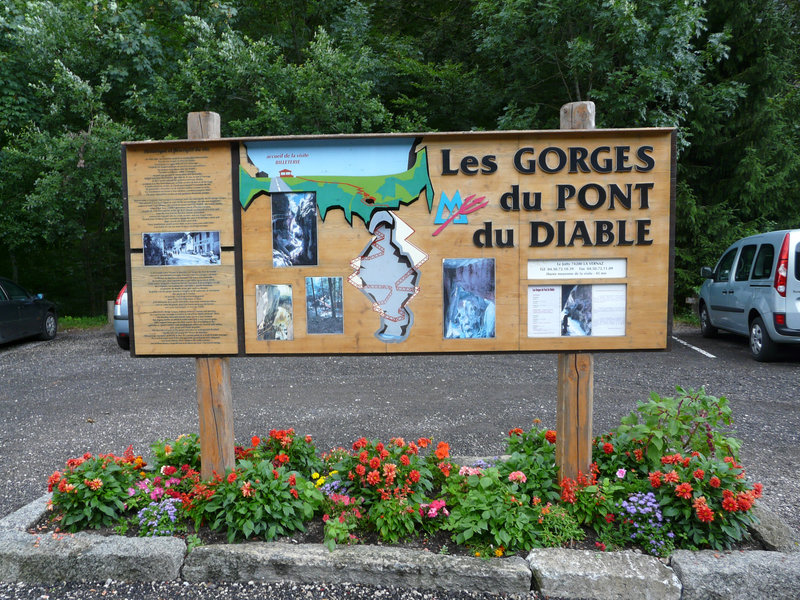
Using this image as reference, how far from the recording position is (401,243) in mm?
3213

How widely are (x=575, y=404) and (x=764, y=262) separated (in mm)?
6738

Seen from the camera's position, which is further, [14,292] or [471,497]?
[14,292]

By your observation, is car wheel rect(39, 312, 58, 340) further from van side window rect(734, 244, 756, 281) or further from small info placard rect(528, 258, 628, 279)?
van side window rect(734, 244, 756, 281)

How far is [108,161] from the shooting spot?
11.9 m

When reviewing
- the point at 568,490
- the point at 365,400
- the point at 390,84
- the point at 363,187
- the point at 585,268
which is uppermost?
the point at 390,84

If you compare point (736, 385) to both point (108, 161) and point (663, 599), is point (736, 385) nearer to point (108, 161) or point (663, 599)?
→ point (663, 599)

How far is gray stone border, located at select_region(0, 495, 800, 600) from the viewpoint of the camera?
266cm

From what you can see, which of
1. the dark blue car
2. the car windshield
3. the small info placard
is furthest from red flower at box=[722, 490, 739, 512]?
the car windshield

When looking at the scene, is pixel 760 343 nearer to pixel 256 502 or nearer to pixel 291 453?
pixel 291 453

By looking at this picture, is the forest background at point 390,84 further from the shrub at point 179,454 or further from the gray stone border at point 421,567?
the gray stone border at point 421,567

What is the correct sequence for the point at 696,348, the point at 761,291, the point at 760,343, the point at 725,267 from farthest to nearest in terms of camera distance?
the point at 725,267, the point at 696,348, the point at 760,343, the point at 761,291

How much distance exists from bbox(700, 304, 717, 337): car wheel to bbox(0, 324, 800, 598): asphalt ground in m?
1.02

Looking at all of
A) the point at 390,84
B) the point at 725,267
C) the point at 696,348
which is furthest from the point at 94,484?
the point at 390,84

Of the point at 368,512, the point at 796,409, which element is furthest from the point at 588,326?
the point at 796,409
